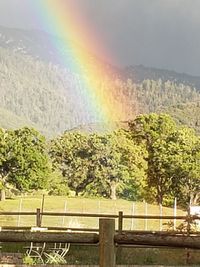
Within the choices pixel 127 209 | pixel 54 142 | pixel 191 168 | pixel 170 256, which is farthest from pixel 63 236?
pixel 54 142

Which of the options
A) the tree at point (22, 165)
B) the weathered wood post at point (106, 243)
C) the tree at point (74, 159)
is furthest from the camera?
the tree at point (74, 159)

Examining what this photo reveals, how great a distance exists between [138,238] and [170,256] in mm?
9491

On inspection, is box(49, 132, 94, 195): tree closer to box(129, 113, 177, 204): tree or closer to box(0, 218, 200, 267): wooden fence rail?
box(129, 113, 177, 204): tree

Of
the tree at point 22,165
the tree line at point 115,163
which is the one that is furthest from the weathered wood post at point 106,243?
the tree at point 22,165

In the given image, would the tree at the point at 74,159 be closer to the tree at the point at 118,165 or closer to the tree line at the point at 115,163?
the tree line at the point at 115,163

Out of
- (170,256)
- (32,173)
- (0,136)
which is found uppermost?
(0,136)

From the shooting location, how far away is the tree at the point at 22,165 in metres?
62.1

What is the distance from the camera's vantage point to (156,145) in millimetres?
61969

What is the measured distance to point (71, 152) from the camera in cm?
7588

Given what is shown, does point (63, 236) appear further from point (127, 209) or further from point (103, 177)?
point (103, 177)

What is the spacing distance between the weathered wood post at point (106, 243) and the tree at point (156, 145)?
54.7m

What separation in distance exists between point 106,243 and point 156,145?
189 ft

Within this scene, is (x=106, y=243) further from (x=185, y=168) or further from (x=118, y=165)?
(x=118, y=165)

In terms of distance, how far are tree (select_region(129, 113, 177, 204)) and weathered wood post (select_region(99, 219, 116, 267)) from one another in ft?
179
